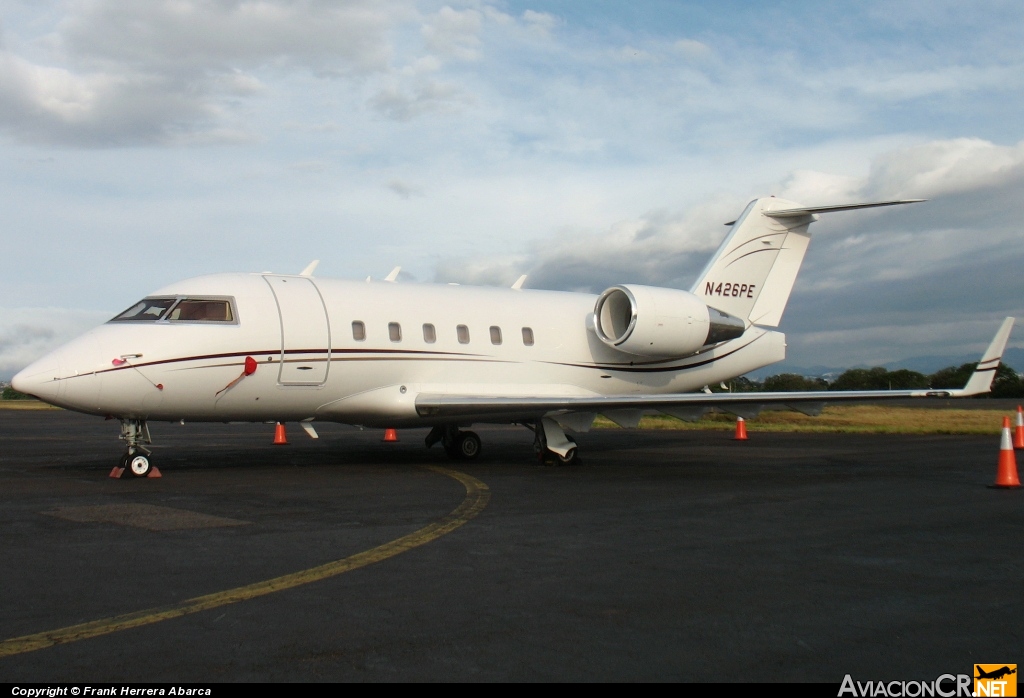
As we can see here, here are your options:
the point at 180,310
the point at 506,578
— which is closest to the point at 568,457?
the point at 180,310

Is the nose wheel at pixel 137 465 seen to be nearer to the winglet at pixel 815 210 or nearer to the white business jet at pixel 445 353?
the white business jet at pixel 445 353

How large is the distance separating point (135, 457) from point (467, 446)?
21.8 feet

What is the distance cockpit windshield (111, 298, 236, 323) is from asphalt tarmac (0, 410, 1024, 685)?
247cm

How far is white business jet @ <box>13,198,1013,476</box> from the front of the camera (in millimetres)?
13242

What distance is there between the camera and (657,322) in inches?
680

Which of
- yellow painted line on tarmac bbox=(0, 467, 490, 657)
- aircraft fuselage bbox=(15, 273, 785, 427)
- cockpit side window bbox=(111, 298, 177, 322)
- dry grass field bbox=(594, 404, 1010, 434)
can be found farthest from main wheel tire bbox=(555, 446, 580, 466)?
dry grass field bbox=(594, 404, 1010, 434)

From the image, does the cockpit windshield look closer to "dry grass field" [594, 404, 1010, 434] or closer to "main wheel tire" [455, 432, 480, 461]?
"main wheel tire" [455, 432, 480, 461]

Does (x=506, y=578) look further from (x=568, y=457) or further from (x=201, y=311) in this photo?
(x=568, y=457)

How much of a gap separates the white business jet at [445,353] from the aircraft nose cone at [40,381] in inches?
0.8

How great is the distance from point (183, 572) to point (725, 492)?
24.2 ft

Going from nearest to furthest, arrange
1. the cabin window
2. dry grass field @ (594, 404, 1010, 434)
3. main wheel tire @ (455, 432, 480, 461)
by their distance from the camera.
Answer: the cabin window < main wheel tire @ (455, 432, 480, 461) < dry grass field @ (594, 404, 1010, 434)

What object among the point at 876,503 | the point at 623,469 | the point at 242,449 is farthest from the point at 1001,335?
the point at 242,449

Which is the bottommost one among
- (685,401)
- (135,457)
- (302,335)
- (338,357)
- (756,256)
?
(135,457)

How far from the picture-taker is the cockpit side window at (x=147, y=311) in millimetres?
13719
